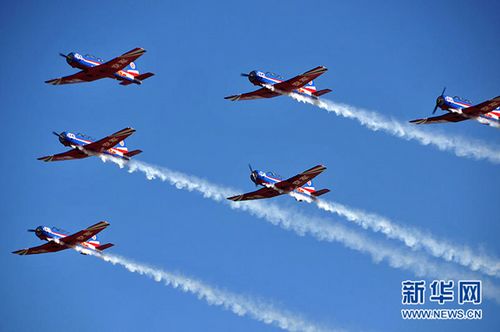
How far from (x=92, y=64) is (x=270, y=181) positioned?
1490 cm

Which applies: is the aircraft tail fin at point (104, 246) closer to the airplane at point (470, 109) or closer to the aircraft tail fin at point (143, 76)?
the aircraft tail fin at point (143, 76)

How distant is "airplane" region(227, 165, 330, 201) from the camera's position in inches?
2773

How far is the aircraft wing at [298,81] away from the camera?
7162 cm

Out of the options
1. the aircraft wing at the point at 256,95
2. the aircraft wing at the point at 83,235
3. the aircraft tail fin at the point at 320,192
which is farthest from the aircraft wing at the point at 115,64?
the aircraft tail fin at the point at 320,192

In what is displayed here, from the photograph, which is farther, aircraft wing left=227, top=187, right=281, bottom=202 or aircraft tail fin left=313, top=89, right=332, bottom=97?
aircraft wing left=227, top=187, right=281, bottom=202

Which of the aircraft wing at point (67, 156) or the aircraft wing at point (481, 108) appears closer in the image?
the aircraft wing at point (481, 108)

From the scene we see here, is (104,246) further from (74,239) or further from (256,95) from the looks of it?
(256,95)

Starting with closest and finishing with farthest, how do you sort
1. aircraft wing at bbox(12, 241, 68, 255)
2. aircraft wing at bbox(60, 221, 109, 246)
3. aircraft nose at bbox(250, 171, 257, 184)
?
1. aircraft nose at bbox(250, 171, 257, 184)
2. aircraft wing at bbox(60, 221, 109, 246)
3. aircraft wing at bbox(12, 241, 68, 255)

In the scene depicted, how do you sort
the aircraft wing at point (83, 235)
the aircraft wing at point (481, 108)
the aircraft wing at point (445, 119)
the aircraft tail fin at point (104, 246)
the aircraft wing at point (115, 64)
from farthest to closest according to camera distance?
the aircraft wing at point (83, 235)
the aircraft wing at point (445, 119)
the aircraft tail fin at point (104, 246)
the aircraft wing at point (115, 64)
the aircraft wing at point (481, 108)

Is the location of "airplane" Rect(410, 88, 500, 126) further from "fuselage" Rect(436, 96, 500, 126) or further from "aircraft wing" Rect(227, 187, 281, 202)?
"aircraft wing" Rect(227, 187, 281, 202)

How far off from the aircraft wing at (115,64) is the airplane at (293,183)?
36.1ft

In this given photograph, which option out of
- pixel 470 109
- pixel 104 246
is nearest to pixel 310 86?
pixel 470 109

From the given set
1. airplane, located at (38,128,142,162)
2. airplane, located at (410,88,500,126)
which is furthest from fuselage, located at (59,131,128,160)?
airplane, located at (410,88,500,126)

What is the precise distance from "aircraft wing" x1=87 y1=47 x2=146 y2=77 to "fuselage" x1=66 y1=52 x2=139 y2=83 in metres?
0.33
